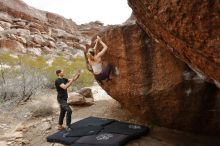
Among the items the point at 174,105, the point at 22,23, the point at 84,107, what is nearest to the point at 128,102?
the point at 174,105

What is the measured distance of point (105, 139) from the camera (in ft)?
22.1

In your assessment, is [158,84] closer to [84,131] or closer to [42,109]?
[84,131]

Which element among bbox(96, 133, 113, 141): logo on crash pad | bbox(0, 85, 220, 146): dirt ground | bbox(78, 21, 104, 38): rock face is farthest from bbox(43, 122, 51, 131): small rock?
bbox(78, 21, 104, 38): rock face

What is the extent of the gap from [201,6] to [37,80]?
11.5 meters

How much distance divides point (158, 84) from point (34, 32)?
87.0 ft

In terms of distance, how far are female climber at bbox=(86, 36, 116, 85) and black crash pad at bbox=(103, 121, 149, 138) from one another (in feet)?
4.07

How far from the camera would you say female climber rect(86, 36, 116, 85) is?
7.76 m

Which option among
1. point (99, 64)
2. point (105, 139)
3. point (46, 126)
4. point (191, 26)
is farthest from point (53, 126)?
point (191, 26)

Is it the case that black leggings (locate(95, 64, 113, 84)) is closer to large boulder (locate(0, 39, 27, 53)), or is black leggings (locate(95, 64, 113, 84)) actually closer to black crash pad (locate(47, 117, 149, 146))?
black crash pad (locate(47, 117, 149, 146))

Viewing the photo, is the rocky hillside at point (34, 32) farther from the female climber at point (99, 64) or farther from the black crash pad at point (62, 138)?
the black crash pad at point (62, 138)

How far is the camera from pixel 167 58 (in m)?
6.90

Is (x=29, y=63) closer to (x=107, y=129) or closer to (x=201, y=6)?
(x=107, y=129)

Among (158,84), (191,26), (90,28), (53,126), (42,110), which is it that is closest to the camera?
(191,26)

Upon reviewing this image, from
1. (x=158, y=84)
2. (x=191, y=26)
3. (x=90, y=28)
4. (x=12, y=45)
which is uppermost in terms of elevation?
(x=90, y=28)
